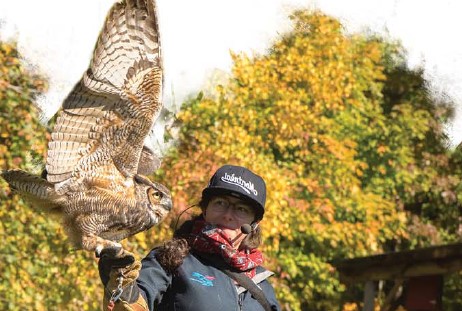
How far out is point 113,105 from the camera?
3562 millimetres

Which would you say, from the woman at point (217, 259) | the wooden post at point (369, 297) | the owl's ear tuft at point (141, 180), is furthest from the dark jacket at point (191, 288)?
the wooden post at point (369, 297)

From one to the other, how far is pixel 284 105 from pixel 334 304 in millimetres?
5545

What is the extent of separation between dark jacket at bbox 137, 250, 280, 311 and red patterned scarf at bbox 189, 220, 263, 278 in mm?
54

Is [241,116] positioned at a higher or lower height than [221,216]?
higher

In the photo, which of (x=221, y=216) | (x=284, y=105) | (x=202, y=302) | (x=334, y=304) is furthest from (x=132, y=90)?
(x=334, y=304)

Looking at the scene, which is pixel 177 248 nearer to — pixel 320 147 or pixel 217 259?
pixel 217 259

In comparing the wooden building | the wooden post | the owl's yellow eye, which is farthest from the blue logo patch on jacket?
the wooden post

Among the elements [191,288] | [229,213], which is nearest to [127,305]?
[191,288]

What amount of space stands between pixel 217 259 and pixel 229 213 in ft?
0.56

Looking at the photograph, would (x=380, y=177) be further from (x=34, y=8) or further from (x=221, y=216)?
(x=221, y=216)

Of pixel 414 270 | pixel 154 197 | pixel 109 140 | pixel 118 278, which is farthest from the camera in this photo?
pixel 414 270

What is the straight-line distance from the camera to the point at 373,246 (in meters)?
12.7

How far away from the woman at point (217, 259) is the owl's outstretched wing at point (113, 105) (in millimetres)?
361

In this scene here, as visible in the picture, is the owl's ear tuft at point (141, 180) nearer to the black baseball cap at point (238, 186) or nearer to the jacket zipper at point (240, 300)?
the black baseball cap at point (238, 186)
